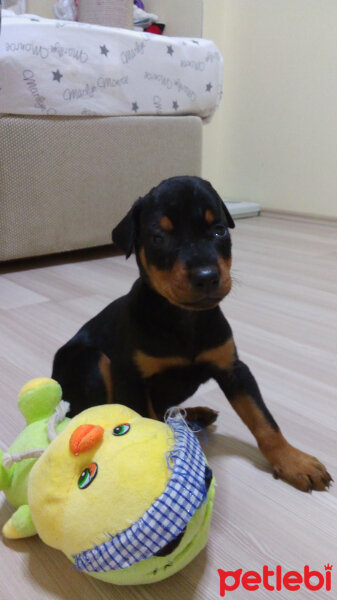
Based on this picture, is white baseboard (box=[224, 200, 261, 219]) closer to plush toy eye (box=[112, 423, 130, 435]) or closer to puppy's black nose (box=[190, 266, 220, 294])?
puppy's black nose (box=[190, 266, 220, 294])

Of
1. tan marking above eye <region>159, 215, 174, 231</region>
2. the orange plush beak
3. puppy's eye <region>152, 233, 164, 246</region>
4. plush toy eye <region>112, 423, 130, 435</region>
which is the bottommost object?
plush toy eye <region>112, 423, 130, 435</region>

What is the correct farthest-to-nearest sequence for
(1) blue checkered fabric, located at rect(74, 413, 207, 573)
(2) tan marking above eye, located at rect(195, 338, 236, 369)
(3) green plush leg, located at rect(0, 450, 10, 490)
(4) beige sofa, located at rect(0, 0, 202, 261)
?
(4) beige sofa, located at rect(0, 0, 202, 261)
(2) tan marking above eye, located at rect(195, 338, 236, 369)
(3) green plush leg, located at rect(0, 450, 10, 490)
(1) blue checkered fabric, located at rect(74, 413, 207, 573)

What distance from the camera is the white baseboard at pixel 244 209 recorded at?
143 inches

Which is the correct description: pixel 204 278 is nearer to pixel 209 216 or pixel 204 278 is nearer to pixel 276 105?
pixel 209 216

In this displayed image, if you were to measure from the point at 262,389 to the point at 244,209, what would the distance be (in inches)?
100

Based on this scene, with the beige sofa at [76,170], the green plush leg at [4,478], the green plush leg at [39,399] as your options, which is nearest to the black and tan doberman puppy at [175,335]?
the green plush leg at [39,399]

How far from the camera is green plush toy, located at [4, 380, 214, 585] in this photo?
630mm

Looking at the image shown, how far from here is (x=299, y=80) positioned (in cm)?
344

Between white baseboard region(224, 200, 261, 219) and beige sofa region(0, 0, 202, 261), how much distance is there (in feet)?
2.80

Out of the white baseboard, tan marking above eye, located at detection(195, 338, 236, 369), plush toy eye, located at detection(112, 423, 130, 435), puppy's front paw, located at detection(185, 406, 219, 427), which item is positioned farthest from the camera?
the white baseboard

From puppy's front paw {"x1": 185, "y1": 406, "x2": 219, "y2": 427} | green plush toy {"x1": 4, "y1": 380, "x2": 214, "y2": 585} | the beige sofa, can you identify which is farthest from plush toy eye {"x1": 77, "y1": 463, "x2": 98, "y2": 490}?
the beige sofa

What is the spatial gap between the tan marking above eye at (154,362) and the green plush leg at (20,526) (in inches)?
11.7

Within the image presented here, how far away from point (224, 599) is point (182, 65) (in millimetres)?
2459

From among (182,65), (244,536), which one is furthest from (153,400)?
(182,65)
